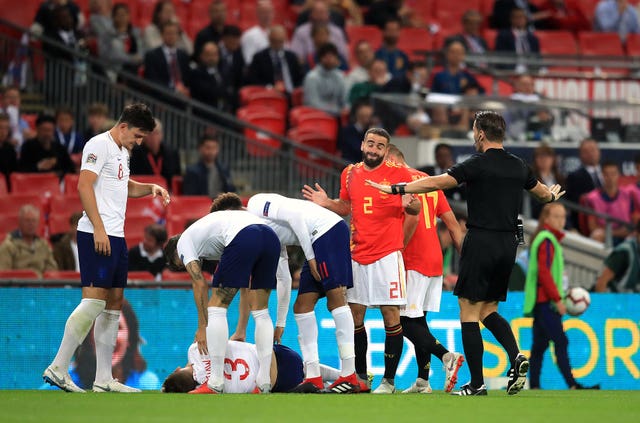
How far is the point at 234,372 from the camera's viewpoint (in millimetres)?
12008

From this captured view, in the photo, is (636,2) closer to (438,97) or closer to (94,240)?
(438,97)

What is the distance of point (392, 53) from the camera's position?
22.0 meters

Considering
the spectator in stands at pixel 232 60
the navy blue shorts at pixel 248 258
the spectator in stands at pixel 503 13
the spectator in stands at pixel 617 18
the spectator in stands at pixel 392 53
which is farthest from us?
the spectator in stands at pixel 617 18

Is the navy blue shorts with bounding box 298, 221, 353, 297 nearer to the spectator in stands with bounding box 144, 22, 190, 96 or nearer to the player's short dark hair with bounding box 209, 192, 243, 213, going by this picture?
the player's short dark hair with bounding box 209, 192, 243, 213

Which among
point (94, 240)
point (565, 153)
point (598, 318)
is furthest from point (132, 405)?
point (565, 153)

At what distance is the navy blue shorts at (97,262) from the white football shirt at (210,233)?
0.53 metres

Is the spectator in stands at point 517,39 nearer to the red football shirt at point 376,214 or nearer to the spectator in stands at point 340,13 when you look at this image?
the spectator in stands at point 340,13

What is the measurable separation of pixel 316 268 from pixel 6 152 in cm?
716

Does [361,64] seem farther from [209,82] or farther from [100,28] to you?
[100,28]

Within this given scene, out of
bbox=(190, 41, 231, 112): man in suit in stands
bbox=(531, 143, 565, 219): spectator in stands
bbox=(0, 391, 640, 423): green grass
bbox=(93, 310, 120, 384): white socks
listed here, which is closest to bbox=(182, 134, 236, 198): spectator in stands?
bbox=(190, 41, 231, 112): man in suit in stands

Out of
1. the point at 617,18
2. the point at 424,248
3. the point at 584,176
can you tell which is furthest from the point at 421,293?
the point at 617,18

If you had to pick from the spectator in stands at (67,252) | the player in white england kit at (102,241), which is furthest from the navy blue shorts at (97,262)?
the spectator in stands at (67,252)

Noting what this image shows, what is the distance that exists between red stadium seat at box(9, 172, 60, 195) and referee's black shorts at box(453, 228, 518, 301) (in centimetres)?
758

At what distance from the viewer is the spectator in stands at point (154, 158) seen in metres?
17.8
